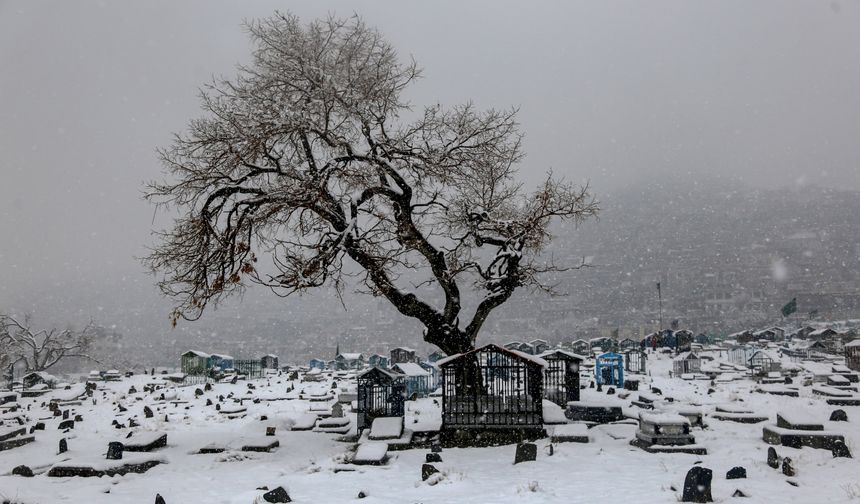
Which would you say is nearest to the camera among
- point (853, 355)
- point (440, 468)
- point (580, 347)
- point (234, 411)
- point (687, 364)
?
point (440, 468)

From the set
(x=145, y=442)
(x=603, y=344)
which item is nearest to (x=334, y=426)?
(x=145, y=442)

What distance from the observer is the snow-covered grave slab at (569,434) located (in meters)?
12.2

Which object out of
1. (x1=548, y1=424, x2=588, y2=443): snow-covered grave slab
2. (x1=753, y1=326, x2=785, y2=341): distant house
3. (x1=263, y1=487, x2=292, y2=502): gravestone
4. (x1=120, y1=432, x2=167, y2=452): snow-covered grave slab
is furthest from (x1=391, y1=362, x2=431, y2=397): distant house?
(x1=753, y1=326, x2=785, y2=341): distant house

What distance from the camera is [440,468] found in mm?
10344

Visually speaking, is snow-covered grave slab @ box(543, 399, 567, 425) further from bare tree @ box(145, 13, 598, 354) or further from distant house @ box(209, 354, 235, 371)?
distant house @ box(209, 354, 235, 371)

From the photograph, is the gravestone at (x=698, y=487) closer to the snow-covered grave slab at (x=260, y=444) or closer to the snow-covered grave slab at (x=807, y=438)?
the snow-covered grave slab at (x=807, y=438)

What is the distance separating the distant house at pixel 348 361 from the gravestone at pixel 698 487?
4130cm

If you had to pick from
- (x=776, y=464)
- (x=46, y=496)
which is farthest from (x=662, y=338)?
(x=46, y=496)

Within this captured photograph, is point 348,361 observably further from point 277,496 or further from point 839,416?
point 277,496

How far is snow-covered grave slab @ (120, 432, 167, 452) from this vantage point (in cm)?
1255

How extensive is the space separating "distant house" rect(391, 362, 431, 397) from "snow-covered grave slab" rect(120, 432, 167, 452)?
1062 cm

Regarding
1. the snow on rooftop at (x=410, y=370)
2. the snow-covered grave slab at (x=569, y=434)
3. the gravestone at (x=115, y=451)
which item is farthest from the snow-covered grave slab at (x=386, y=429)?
the snow on rooftop at (x=410, y=370)

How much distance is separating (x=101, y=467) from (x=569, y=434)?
1005 centimetres

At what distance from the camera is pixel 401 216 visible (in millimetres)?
15367
